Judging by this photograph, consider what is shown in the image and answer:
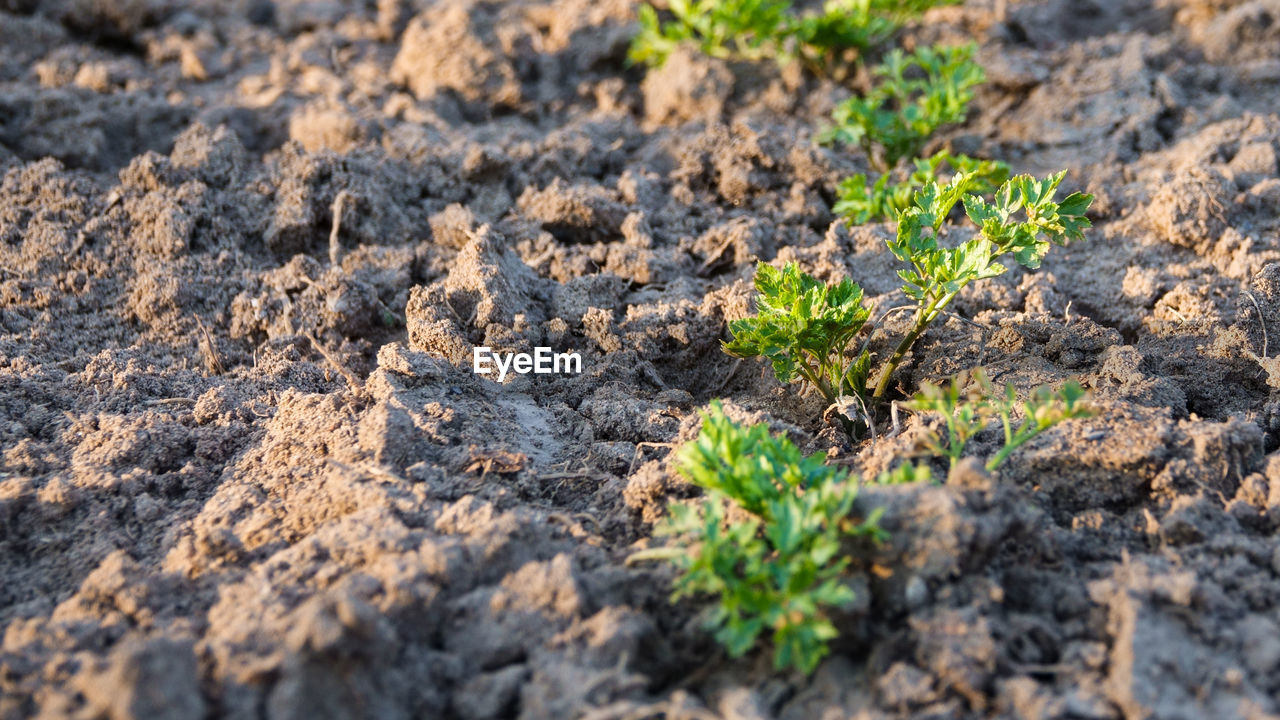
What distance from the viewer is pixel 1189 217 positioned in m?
3.92

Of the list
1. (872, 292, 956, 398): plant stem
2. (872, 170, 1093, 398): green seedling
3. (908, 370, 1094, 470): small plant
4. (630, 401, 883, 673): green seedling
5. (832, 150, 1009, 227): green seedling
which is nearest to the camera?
(630, 401, 883, 673): green seedling

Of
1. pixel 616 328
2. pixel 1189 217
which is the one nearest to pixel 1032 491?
pixel 616 328

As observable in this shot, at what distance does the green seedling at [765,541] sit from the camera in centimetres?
219

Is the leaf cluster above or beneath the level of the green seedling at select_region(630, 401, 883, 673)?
above

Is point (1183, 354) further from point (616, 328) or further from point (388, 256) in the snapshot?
point (388, 256)

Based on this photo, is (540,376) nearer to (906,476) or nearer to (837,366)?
(837,366)

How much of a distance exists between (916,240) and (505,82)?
2842mm

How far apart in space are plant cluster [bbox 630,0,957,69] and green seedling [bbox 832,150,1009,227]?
47.5 inches

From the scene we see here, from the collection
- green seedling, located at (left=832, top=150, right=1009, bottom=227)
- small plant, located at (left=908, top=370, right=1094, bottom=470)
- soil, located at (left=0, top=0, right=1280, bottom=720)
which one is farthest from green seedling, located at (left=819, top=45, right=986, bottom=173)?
small plant, located at (left=908, top=370, right=1094, bottom=470)

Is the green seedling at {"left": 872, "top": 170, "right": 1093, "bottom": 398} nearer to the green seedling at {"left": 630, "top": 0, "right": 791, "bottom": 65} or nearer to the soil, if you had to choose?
the soil

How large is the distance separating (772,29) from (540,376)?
94.9 inches

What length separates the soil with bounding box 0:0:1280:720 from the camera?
2260 millimetres

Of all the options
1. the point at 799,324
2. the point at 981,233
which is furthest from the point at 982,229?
the point at 799,324

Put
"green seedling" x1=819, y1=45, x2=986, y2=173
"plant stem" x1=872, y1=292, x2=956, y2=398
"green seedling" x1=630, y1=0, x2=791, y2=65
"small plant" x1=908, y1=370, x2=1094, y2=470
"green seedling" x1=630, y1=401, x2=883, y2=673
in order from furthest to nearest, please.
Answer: "green seedling" x1=630, y1=0, x2=791, y2=65 < "green seedling" x1=819, y1=45, x2=986, y2=173 < "plant stem" x1=872, y1=292, x2=956, y2=398 < "small plant" x1=908, y1=370, x2=1094, y2=470 < "green seedling" x1=630, y1=401, x2=883, y2=673
